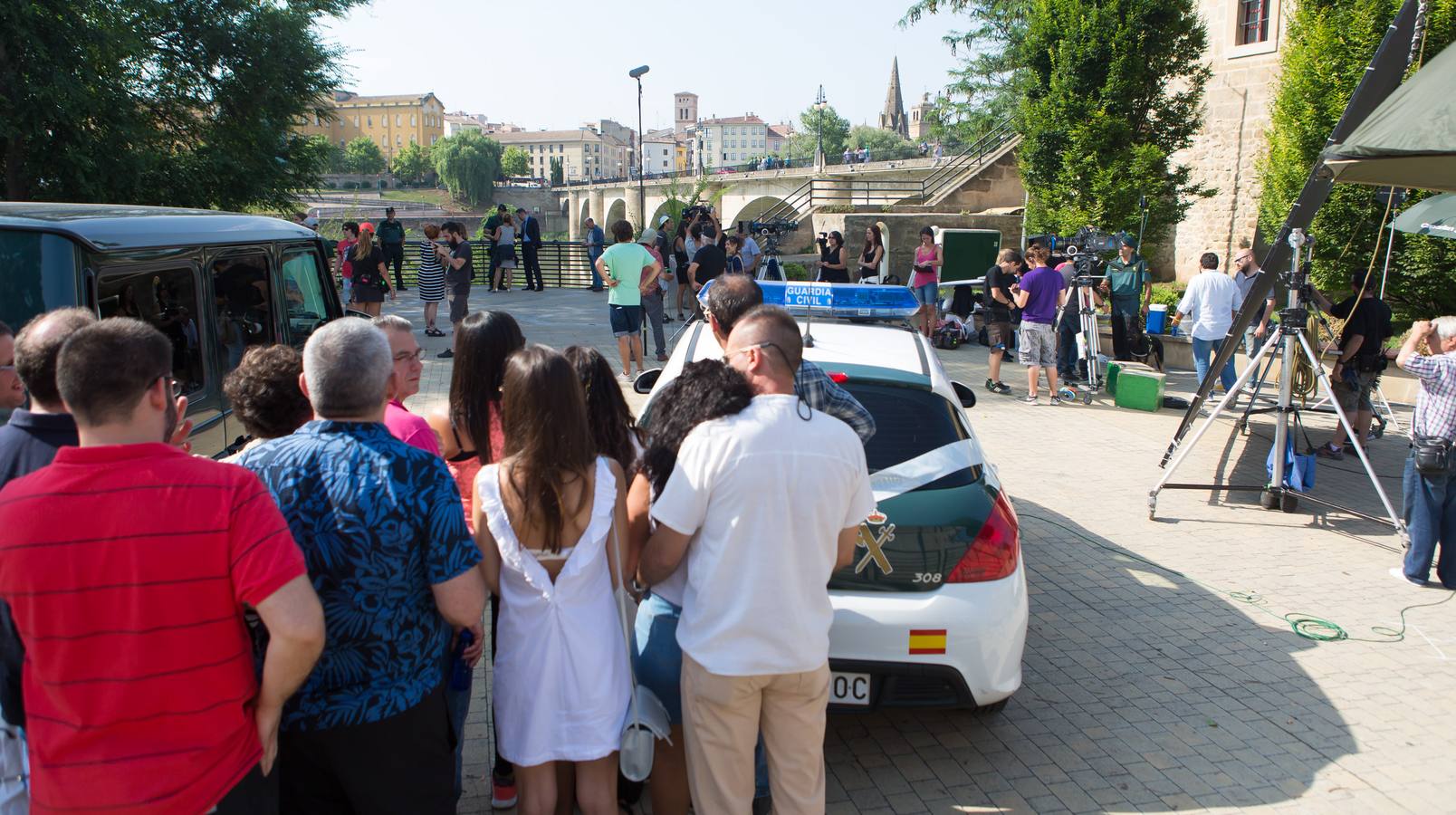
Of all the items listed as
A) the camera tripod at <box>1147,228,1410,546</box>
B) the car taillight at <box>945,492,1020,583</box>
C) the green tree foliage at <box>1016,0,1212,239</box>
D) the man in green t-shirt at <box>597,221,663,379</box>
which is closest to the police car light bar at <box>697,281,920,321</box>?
the car taillight at <box>945,492,1020,583</box>

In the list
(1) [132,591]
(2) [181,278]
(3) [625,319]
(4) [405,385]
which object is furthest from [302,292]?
(3) [625,319]

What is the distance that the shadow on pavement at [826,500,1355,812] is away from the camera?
365 centimetres

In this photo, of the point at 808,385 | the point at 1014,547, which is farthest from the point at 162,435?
the point at 1014,547

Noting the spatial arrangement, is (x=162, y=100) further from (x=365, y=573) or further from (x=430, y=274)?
(x=365, y=573)

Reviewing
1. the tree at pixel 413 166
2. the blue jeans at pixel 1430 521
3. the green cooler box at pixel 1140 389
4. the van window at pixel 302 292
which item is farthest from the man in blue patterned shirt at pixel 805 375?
the tree at pixel 413 166

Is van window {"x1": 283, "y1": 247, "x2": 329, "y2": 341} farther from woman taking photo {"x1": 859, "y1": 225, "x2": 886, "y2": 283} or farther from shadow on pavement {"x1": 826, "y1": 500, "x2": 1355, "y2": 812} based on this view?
woman taking photo {"x1": 859, "y1": 225, "x2": 886, "y2": 283}

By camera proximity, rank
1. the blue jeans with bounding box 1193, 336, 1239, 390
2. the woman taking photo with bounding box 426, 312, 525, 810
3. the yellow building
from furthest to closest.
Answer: the yellow building
the blue jeans with bounding box 1193, 336, 1239, 390
the woman taking photo with bounding box 426, 312, 525, 810

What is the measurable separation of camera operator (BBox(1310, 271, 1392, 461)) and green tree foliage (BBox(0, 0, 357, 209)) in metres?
13.9

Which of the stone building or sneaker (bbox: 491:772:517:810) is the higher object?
the stone building

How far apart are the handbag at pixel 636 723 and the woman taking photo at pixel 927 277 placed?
12440 mm

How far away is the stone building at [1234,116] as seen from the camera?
21.6 metres

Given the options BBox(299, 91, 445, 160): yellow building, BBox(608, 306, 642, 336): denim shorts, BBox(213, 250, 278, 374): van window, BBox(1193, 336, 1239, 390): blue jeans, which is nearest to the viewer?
BBox(213, 250, 278, 374): van window

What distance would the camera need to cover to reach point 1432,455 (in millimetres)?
5594

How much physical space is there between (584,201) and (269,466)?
90553 mm
